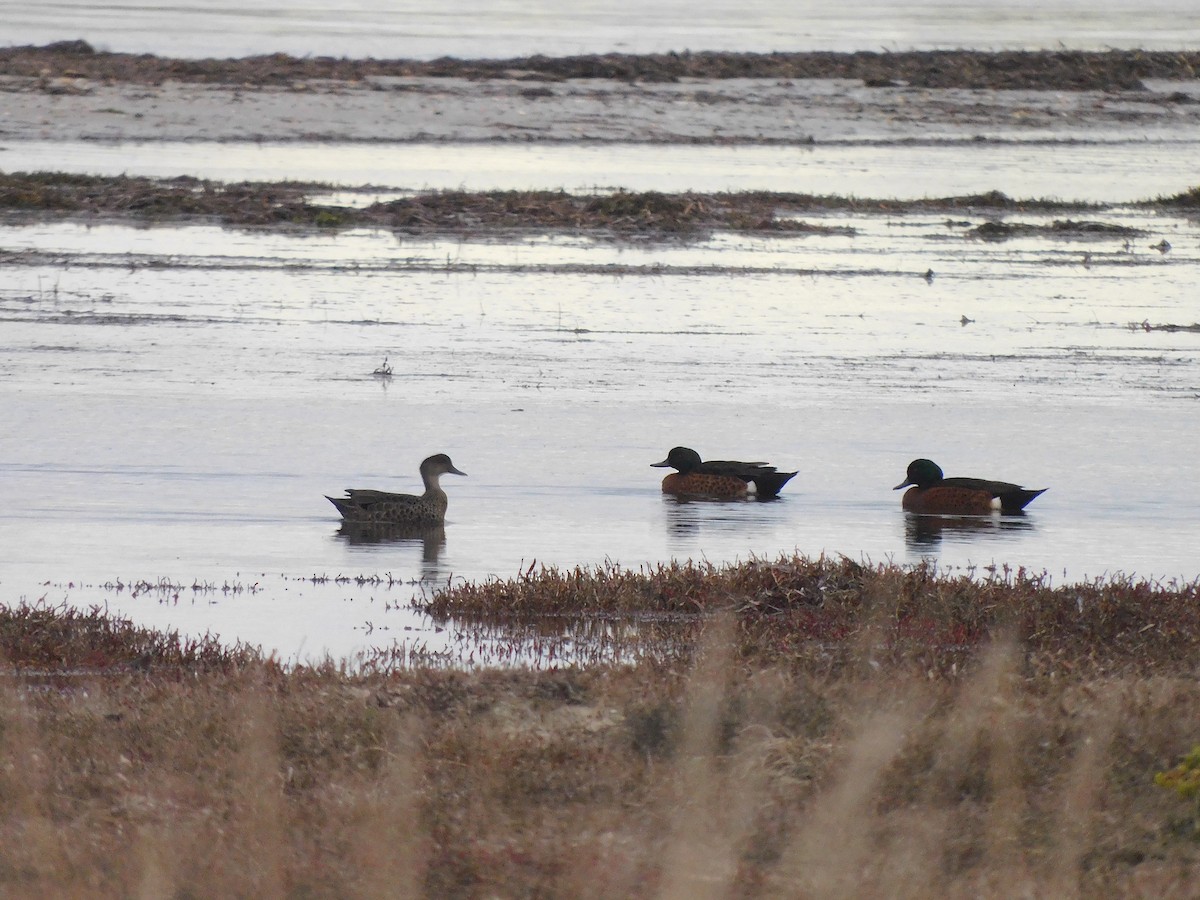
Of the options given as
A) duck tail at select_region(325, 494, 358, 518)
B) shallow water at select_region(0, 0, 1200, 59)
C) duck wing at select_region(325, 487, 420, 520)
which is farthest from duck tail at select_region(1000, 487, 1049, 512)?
shallow water at select_region(0, 0, 1200, 59)

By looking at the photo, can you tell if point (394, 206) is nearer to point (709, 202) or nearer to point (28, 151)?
point (709, 202)

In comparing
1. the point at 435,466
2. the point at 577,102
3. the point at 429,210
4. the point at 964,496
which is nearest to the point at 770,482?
the point at 964,496

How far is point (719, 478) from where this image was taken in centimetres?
1270

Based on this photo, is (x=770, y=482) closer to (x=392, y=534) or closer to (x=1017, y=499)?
(x=1017, y=499)

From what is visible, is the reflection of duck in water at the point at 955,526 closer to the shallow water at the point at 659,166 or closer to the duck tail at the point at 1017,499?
the duck tail at the point at 1017,499

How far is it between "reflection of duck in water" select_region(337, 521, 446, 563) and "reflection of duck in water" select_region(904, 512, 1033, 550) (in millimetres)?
2888

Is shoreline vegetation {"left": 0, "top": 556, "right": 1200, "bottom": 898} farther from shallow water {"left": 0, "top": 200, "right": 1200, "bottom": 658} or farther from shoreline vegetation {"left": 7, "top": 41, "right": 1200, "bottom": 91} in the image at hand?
shoreline vegetation {"left": 7, "top": 41, "right": 1200, "bottom": 91}

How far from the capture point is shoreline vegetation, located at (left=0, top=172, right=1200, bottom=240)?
1112 inches

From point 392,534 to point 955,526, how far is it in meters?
3.59

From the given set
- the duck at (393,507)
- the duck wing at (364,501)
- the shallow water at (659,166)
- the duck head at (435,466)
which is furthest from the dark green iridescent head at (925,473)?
the shallow water at (659,166)

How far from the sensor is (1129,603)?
875 centimetres

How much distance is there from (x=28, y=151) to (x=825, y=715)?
3242 centimetres

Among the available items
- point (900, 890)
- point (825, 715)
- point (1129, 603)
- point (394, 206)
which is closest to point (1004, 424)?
point (1129, 603)

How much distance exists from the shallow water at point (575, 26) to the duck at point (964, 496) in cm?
4980
